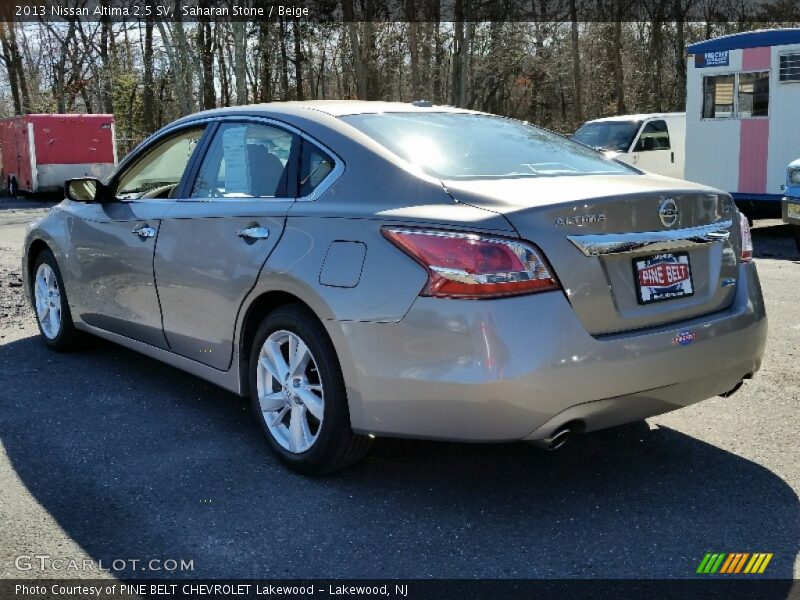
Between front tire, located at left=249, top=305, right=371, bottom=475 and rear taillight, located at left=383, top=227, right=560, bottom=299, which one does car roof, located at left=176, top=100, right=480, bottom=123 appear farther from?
rear taillight, located at left=383, top=227, right=560, bottom=299

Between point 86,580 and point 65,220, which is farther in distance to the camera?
point 65,220

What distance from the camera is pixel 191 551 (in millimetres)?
3154

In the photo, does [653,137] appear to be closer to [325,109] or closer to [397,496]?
[325,109]

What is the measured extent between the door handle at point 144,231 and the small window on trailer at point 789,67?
36.9ft

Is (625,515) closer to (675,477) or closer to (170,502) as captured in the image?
(675,477)

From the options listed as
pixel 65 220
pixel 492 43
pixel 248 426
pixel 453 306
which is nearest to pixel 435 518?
pixel 453 306

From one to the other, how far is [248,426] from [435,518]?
1451 mm

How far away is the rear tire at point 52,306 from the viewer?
5.85 metres

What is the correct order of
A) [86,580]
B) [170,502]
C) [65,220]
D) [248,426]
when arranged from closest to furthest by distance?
[86,580], [170,502], [248,426], [65,220]

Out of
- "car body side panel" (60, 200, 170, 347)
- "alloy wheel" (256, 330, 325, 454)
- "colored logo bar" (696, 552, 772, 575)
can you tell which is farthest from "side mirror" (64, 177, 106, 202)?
"colored logo bar" (696, 552, 772, 575)

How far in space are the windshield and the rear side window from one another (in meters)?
13.1

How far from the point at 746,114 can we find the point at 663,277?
11608 millimetres

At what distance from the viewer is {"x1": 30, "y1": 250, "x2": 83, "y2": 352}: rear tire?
19.2 feet

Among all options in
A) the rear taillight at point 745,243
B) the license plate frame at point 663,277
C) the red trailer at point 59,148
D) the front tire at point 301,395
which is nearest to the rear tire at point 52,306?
the front tire at point 301,395
